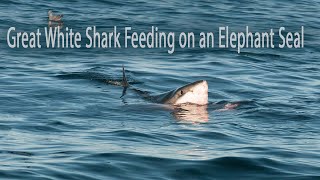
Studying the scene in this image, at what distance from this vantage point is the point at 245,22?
31.0 meters

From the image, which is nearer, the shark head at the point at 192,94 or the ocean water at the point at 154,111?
the ocean water at the point at 154,111

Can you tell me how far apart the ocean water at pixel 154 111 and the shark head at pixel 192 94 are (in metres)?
0.25

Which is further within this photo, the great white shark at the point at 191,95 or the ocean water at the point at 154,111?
the great white shark at the point at 191,95

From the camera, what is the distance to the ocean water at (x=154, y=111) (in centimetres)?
1235

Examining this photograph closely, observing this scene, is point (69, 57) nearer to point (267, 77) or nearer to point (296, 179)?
point (267, 77)

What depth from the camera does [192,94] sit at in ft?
57.0

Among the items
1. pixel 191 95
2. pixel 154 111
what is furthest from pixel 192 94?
pixel 154 111

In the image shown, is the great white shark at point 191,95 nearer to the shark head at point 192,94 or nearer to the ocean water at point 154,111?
the shark head at point 192,94

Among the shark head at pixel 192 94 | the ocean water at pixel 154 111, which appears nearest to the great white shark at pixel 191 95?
the shark head at pixel 192 94

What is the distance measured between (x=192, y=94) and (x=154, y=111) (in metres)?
0.95

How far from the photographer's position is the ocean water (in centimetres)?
1235

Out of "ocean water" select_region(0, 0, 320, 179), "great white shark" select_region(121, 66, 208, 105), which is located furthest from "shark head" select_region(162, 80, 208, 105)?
"ocean water" select_region(0, 0, 320, 179)

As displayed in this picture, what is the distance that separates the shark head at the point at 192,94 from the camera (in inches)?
680

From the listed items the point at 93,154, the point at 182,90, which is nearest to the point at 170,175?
the point at 93,154
